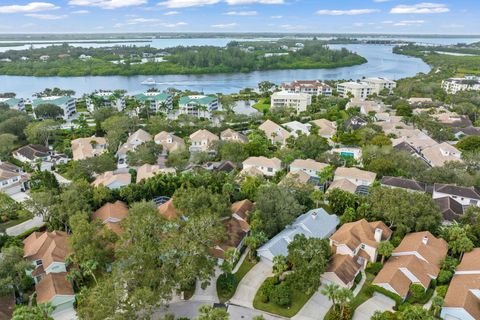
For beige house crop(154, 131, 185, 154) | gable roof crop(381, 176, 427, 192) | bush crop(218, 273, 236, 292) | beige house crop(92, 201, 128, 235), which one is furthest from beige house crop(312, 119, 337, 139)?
bush crop(218, 273, 236, 292)

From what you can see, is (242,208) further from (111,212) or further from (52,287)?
(52,287)

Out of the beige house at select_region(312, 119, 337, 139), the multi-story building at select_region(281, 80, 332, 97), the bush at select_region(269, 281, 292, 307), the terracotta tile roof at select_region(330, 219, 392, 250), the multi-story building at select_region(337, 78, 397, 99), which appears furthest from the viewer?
the multi-story building at select_region(281, 80, 332, 97)

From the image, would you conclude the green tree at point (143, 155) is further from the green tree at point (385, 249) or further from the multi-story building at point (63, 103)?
the multi-story building at point (63, 103)

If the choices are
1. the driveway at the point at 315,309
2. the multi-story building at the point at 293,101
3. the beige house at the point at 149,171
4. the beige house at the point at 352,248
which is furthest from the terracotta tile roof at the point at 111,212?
the multi-story building at the point at 293,101

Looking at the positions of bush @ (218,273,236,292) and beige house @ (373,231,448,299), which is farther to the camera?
bush @ (218,273,236,292)

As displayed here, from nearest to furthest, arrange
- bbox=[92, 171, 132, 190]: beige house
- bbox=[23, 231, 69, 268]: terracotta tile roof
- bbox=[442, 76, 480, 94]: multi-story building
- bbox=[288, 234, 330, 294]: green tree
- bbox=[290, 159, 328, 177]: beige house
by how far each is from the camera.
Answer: bbox=[288, 234, 330, 294]: green tree, bbox=[23, 231, 69, 268]: terracotta tile roof, bbox=[92, 171, 132, 190]: beige house, bbox=[290, 159, 328, 177]: beige house, bbox=[442, 76, 480, 94]: multi-story building

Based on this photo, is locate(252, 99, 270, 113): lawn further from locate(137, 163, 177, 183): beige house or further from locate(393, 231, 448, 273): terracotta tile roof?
locate(393, 231, 448, 273): terracotta tile roof
